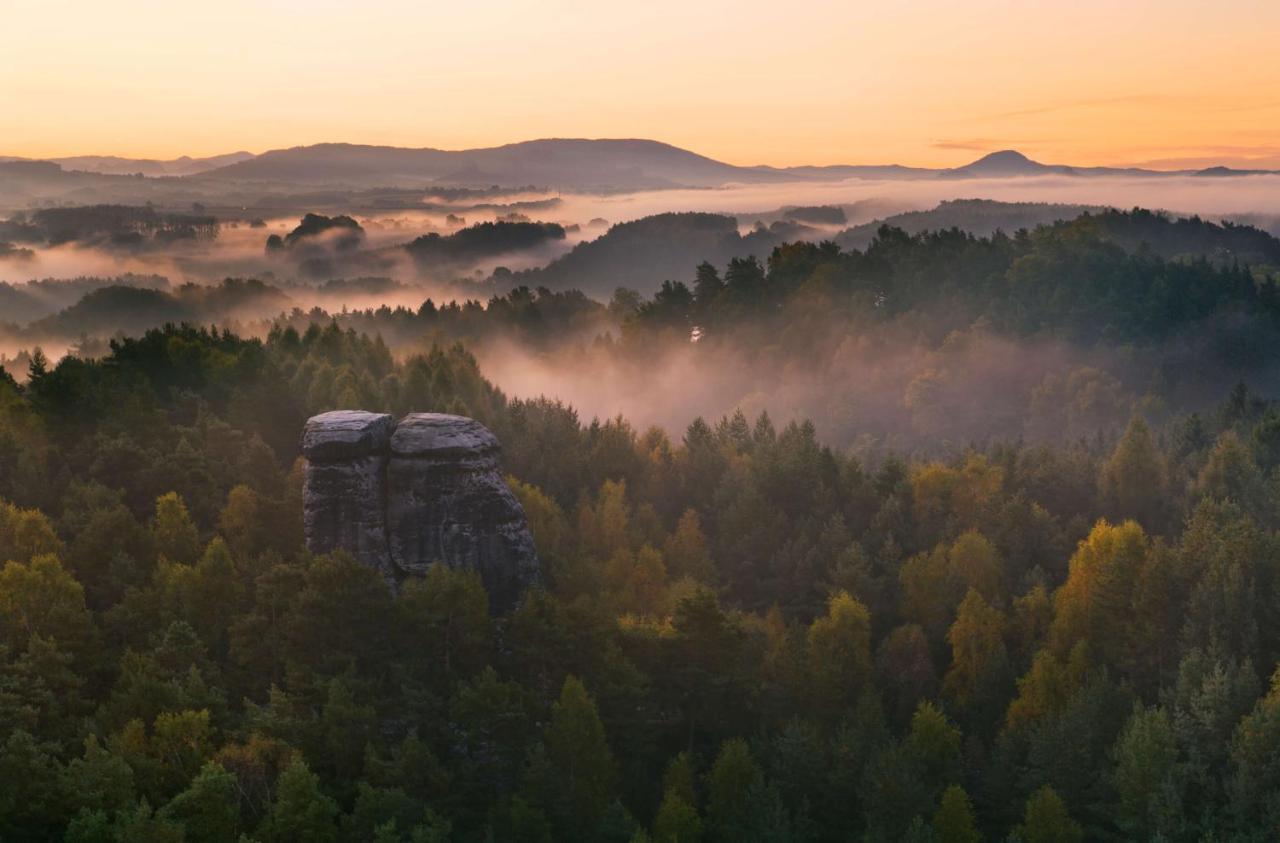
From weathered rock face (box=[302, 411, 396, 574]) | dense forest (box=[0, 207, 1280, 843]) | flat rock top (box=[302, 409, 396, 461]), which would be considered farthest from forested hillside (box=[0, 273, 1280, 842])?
flat rock top (box=[302, 409, 396, 461])

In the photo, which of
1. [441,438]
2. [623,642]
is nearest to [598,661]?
[623,642]

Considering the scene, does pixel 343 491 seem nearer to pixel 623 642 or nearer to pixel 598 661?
pixel 598 661

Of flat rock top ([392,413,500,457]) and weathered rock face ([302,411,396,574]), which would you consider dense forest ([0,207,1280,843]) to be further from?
flat rock top ([392,413,500,457])

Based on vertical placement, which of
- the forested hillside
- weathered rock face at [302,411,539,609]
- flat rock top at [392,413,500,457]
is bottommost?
the forested hillside

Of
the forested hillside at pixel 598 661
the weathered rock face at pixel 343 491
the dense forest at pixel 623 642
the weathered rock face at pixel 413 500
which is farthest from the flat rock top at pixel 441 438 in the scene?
the dense forest at pixel 623 642

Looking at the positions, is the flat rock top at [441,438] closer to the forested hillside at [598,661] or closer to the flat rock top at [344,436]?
the flat rock top at [344,436]

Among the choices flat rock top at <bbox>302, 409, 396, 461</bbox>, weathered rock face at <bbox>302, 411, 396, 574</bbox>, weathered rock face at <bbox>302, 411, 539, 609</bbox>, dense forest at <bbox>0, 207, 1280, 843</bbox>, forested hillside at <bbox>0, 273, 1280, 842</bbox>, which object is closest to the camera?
forested hillside at <bbox>0, 273, 1280, 842</bbox>
